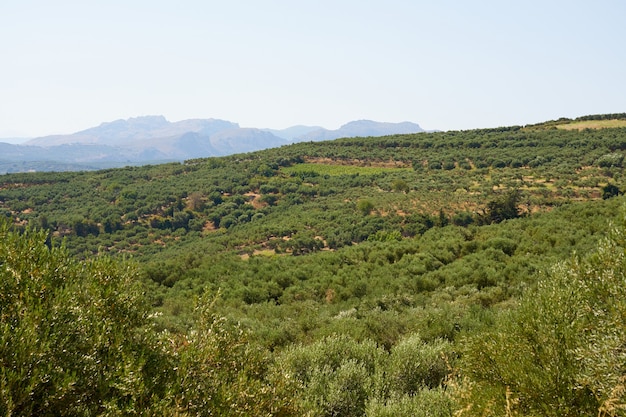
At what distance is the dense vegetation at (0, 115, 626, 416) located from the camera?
7070 mm

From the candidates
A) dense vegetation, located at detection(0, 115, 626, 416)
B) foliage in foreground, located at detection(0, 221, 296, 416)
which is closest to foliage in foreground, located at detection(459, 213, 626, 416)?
dense vegetation, located at detection(0, 115, 626, 416)

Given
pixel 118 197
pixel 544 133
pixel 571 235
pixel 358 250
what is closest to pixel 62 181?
pixel 118 197

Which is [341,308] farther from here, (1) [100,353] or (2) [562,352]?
(1) [100,353]

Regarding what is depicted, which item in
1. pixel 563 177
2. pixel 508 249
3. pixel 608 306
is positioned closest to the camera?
pixel 608 306

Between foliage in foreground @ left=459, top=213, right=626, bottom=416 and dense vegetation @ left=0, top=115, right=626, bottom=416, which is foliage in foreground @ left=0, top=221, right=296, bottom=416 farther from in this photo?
foliage in foreground @ left=459, top=213, right=626, bottom=416

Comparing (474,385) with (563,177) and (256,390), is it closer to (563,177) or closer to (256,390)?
(256,390)

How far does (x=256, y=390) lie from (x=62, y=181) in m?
113

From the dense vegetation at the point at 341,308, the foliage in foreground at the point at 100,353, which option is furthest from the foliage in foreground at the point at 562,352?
the foliage in foreground at the point at 100,353

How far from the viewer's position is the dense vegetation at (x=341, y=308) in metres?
7.07

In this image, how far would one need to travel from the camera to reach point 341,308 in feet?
70.7

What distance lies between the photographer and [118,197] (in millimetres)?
81562

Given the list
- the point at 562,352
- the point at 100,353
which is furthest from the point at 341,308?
the point at 100,353

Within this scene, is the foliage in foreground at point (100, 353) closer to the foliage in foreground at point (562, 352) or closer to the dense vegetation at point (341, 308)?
the dense vegetation at point (341, 308)

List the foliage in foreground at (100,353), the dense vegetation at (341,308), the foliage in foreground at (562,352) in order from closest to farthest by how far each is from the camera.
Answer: the foliage in foreground at (100,353), the dense vegetation at (341,308), the foliage in foreground at (562,352)
